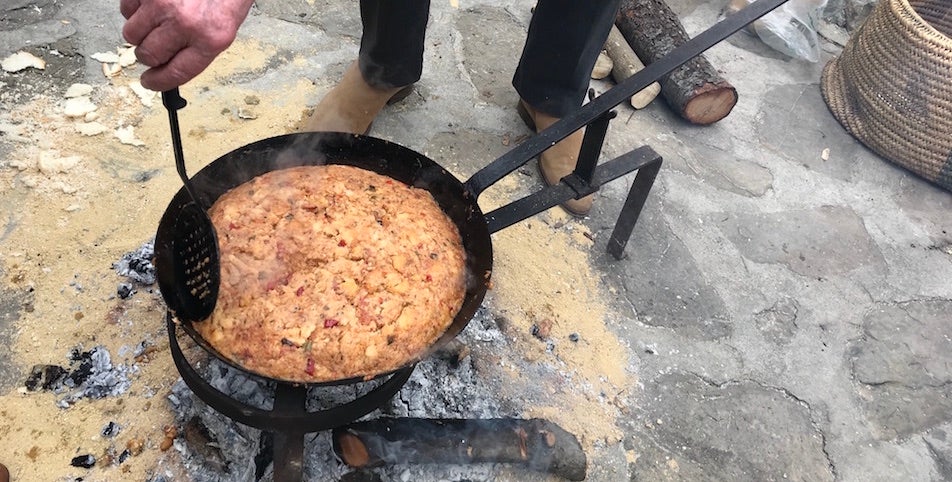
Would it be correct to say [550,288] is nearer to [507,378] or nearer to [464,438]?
[507,378]

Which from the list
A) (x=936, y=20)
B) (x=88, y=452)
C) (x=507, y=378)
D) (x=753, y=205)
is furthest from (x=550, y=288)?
(x=936, y=20)

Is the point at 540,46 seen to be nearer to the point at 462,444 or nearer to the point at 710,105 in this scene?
the point at 710,105

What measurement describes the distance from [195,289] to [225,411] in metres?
0.38

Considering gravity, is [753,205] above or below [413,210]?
below

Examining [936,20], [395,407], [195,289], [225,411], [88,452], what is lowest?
[88,452]

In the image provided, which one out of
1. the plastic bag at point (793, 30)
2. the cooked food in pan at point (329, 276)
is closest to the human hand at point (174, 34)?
the cooked food in pan at point (329, 276)

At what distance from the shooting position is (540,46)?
10.9 feet

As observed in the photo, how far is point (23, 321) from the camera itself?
2.50m

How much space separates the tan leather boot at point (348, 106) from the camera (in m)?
3.38

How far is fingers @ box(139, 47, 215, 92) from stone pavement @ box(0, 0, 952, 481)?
1647 mm

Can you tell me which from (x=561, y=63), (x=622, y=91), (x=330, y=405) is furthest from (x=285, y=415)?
(x=561, y=63)

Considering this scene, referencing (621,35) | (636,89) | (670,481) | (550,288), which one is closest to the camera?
(636,89)

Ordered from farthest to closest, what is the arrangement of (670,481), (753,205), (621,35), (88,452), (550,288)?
(621,35) < (753,205) < (550,288) < (670,481) < (88,452)

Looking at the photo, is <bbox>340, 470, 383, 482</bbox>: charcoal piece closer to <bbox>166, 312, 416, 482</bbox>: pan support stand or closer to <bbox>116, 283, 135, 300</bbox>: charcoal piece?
<bbox>166, 312, 416, 482</bbox>: pan support stand
